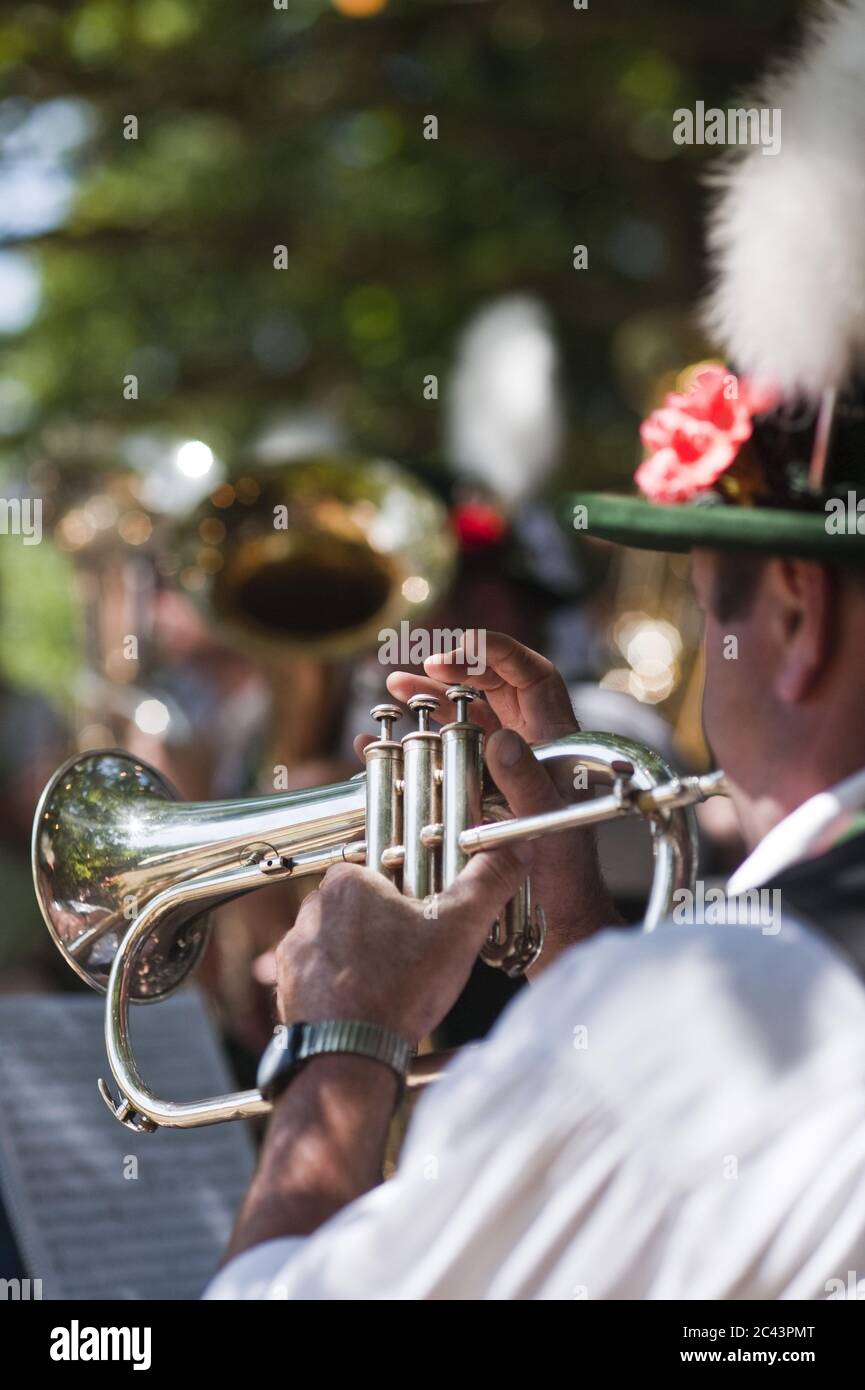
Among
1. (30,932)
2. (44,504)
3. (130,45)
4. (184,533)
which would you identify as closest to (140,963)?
(184,533)

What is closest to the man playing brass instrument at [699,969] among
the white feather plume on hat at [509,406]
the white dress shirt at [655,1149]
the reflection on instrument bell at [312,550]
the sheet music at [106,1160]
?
the white dress shirt at [655,1149]

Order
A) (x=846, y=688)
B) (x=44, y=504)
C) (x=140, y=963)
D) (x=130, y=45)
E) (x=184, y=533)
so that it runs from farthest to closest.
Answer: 1. (x=130, y=45)
2. (x=44, y=504)
3. (x=184, y=533)
4. (x=140, y=963)
5. (x=846, y=688)

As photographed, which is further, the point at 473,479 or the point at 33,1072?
the point at 473,479

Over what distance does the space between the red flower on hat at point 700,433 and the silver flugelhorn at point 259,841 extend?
0.93ft

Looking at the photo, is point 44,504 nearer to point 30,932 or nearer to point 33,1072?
point 30,932

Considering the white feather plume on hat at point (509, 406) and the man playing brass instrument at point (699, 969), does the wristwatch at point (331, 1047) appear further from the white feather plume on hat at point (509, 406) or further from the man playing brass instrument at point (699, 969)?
the white feather plume on hat at point (509, 406)

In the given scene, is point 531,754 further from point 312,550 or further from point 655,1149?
point 312,550

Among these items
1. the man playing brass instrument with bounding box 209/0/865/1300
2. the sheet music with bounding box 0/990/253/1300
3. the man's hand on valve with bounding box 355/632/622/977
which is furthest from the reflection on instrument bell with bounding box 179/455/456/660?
the man playing brass instrument with bounding box 209/0/865/1300

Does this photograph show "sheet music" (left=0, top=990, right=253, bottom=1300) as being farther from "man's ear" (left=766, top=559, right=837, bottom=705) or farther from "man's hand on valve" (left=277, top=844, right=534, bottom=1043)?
"man's ear" (left=766, top=559, right=837, bottom=705)

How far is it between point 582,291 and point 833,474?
6774 mm

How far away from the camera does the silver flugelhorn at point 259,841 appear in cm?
178

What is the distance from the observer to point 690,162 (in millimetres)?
7559

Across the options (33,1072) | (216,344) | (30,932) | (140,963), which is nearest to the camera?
(140,963)

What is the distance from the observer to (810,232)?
1.69 metres
